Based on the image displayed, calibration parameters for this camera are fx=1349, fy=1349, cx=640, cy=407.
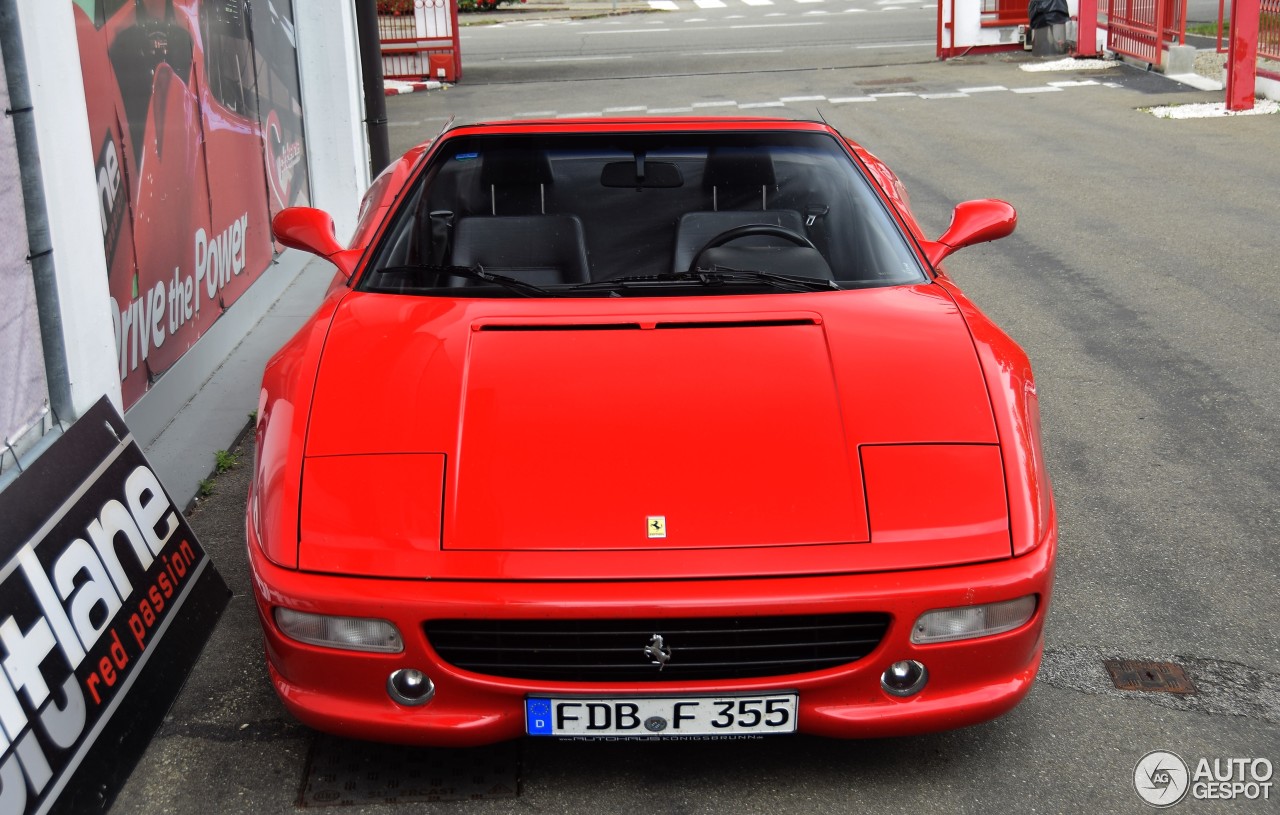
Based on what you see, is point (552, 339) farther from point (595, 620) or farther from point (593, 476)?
point (595, 620)

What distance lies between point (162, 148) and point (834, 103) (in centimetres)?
1220

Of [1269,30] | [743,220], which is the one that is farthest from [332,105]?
[1269,30]

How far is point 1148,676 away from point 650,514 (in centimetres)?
157

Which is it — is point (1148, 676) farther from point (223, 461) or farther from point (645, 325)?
point (223, 461)

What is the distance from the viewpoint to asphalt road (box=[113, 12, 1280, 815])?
315 cm

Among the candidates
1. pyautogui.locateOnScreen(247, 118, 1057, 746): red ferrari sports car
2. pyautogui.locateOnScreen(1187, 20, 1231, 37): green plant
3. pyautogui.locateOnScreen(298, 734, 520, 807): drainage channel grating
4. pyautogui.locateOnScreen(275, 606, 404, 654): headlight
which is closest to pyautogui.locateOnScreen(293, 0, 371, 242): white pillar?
pyautogui.locateOnScreen(247, 118, 1057, 746): red ferrari sports car

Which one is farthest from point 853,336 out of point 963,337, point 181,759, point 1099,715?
point 181,759

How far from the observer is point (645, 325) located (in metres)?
3.56

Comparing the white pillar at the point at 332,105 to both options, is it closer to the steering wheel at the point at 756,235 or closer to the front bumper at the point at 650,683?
the steering wheel at the point at 756,235

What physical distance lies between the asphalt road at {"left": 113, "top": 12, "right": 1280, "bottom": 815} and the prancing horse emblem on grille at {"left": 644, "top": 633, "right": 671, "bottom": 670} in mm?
435

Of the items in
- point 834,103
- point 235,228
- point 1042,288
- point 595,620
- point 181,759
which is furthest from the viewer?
point 834,103

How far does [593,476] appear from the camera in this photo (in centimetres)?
304

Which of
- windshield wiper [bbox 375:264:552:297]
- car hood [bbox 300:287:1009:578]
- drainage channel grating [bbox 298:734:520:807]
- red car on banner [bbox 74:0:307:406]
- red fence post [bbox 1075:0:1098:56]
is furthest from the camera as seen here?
red fence post [bbox 1075:0:1098:56]

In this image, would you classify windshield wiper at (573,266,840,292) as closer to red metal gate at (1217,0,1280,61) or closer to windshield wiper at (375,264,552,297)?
windshield wiper at (375,264,552,297)
